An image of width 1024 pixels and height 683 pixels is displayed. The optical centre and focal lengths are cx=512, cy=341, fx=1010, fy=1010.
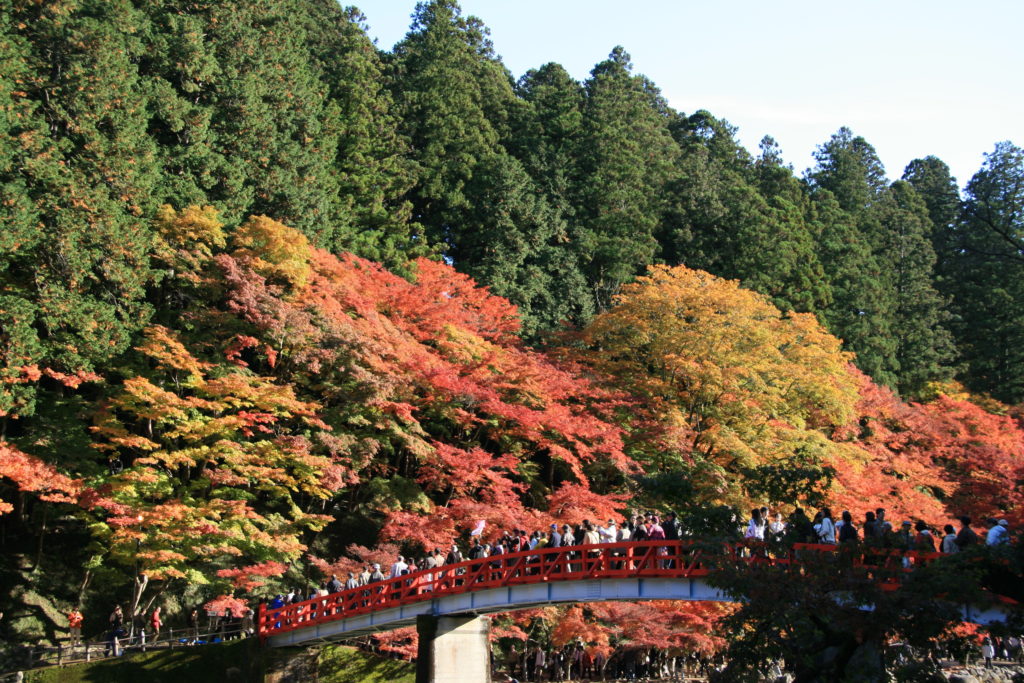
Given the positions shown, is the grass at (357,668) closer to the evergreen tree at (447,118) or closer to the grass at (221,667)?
the grass at (221,667)

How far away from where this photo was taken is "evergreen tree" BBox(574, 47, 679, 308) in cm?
4200

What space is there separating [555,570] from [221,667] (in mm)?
8160

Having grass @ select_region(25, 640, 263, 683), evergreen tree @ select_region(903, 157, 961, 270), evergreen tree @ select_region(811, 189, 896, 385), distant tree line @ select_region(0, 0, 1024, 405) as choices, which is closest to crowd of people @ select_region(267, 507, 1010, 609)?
grass @ select_region(25, 640, 263, 683)

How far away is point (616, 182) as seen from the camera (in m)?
44.2

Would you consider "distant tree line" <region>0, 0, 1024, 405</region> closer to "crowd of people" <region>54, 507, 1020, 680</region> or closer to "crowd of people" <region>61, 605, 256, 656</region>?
"crowd of people" <region>61, 605, 256, 656</region>

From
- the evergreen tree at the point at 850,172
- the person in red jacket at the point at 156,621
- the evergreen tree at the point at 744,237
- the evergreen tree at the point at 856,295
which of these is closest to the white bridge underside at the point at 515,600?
the person in red jacket at the point at 156,621

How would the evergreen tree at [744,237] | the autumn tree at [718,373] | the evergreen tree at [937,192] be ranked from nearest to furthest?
the autumn tree at [718,373]
the evergreen tree at [744,237]
the evergreen tree at [937,192]

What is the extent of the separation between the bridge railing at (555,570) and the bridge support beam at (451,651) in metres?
0.66

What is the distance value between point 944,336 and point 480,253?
73.1ft

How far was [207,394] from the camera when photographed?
23.7 m

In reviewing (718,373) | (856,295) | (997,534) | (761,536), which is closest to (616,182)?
(856,295)

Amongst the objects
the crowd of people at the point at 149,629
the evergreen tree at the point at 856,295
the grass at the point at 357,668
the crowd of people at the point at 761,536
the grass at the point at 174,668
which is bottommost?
the grass at the point at 357,668

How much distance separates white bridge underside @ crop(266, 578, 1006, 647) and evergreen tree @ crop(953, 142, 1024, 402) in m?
32.6

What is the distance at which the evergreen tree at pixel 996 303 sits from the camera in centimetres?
4450
